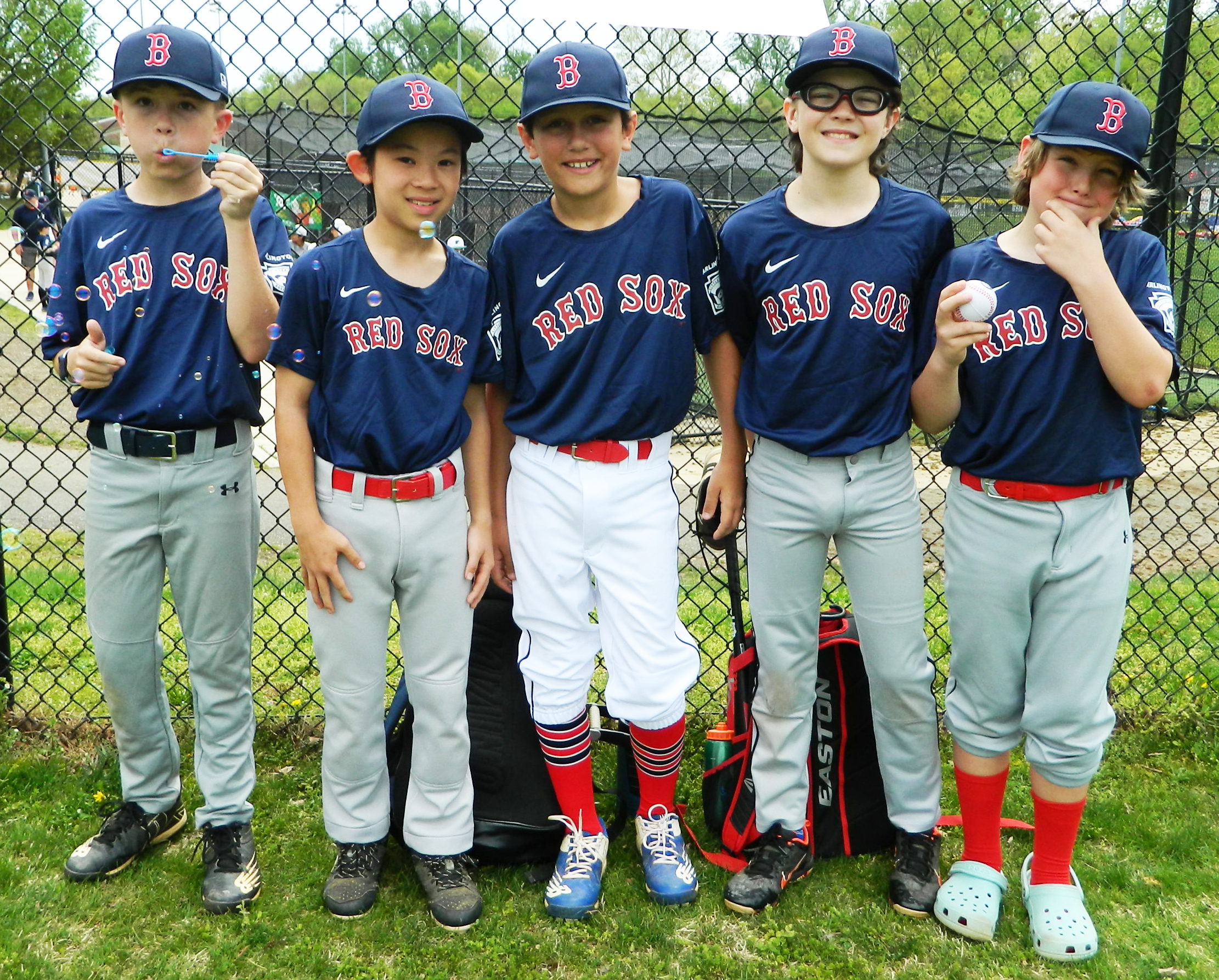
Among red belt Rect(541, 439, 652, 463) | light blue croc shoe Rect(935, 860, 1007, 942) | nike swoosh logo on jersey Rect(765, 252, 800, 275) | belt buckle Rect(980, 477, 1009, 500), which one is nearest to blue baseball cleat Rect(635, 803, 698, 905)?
light blue croc shoe Rect(935, 860, 1007, 942)

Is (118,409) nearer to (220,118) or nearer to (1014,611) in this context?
(220,118)

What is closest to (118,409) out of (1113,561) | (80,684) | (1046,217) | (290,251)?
(290,251)

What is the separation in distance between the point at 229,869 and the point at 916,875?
1.71 m

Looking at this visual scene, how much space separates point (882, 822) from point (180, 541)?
195cm

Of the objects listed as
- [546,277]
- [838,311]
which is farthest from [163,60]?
[838,311]

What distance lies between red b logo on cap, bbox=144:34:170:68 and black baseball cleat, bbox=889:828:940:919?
2.53 meters

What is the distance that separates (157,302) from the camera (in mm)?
2344

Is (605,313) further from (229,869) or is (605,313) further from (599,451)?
(229,869)

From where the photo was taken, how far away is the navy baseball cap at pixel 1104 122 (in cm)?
214

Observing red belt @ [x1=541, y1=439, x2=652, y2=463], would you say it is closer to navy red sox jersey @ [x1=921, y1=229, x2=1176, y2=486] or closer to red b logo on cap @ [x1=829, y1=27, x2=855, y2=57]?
navy red sox jersey @ [x1=921, y1=229, x2=1176, y2=486]

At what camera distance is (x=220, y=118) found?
2.42 m

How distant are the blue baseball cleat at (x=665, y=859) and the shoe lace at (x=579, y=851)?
0.13m

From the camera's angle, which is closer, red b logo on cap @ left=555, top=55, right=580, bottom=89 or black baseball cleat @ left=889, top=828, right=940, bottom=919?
red b logo on cap @ left=555, top=55, right=580, bottom=89

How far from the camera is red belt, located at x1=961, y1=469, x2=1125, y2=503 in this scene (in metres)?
2.29
